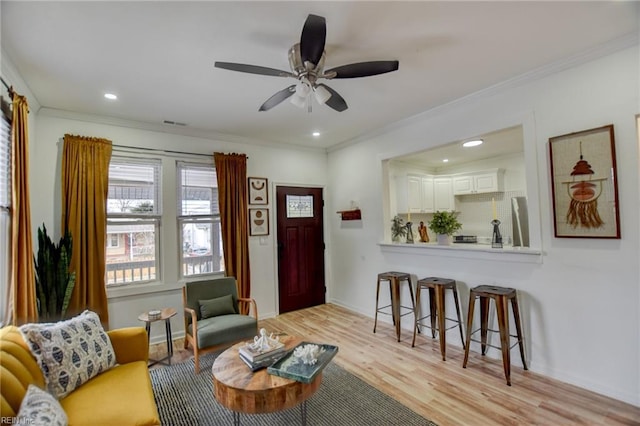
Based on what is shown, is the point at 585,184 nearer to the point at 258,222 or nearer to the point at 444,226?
the point at 444,226

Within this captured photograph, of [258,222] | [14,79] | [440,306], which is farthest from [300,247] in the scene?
[14,79]

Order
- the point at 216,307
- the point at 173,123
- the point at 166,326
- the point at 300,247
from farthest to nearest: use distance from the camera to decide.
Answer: the point at 300,247 → the point at 173,123 → the point at 216,307 → the point at 166,326

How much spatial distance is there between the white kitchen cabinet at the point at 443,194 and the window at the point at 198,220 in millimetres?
4343

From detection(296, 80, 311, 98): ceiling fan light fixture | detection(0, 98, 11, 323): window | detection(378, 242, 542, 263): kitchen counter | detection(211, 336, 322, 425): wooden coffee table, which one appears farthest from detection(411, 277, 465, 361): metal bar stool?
detection(0, 98, 11, 323): window

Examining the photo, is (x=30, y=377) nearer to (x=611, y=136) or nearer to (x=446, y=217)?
(x=446, y=217)

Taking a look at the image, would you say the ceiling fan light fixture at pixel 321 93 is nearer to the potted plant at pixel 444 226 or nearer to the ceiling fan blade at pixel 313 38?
the ceiling fan blade at pixel 313 38

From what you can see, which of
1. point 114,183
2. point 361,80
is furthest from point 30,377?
point 361,80

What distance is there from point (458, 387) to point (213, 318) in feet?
8.20

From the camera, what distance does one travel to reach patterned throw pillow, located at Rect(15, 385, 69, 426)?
1288mm

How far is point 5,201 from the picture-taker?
94.4 inches

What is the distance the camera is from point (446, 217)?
3.73m

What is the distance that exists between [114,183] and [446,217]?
4.11 m

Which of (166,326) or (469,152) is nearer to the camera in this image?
(166,326)

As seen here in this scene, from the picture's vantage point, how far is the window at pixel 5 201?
2328mm
